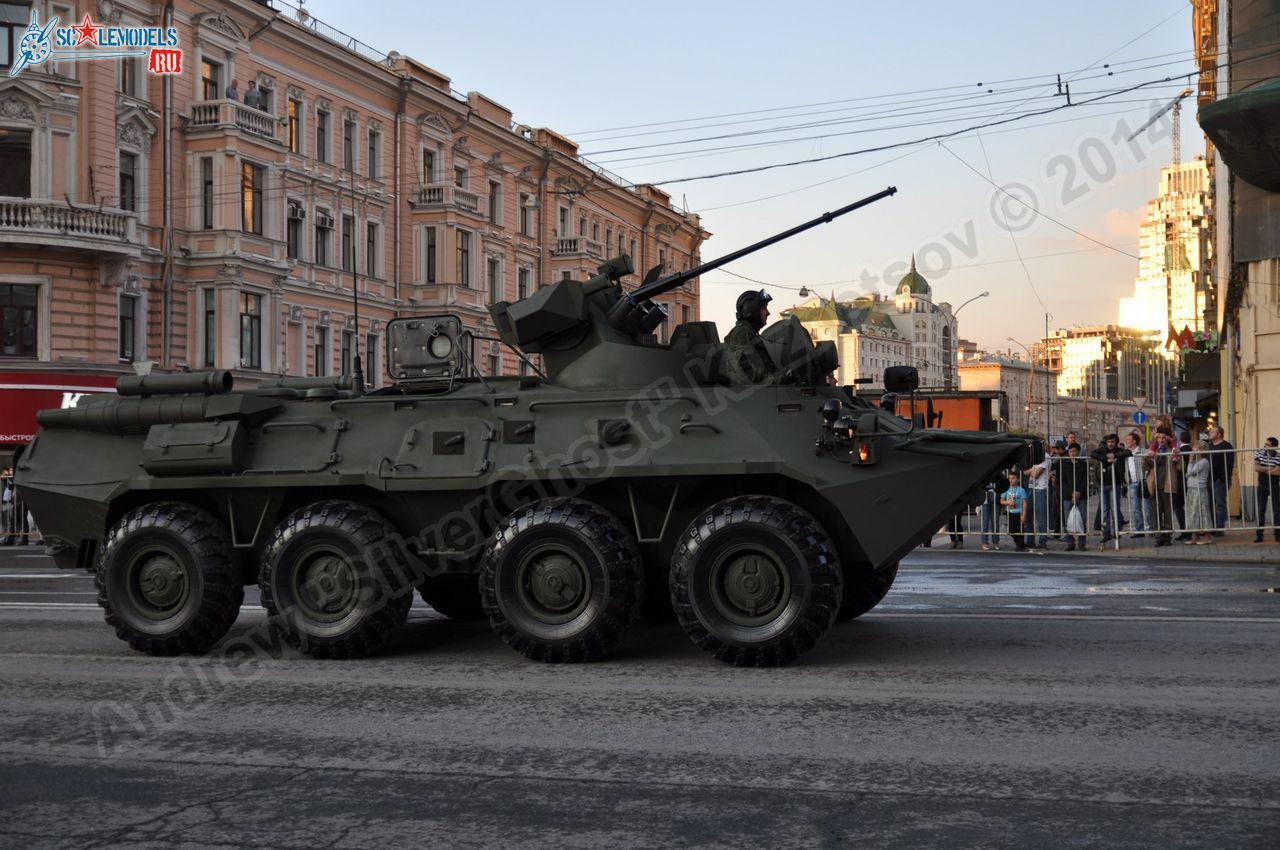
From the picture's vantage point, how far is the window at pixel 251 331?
115 feet

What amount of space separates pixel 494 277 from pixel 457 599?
40.8m

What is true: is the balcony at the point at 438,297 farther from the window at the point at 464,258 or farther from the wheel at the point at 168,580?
the wheel at the point at 168,580

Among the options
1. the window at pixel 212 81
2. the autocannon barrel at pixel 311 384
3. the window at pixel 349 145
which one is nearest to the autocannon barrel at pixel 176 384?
the autocannon barrel at pixel 311 384

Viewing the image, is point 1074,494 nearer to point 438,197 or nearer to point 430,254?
point 430,254

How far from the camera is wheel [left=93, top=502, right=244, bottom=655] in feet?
28.8

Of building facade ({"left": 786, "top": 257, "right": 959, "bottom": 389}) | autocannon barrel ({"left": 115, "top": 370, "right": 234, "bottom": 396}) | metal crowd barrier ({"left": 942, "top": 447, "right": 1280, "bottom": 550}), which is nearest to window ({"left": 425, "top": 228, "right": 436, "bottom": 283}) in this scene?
metal crowd barrier ({"left": 942, "top": 447, "right": 1280, "bottom": 550})

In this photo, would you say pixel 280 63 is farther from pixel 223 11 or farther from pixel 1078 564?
pixel 1078 564

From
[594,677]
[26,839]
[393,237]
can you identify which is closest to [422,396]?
[594,677]

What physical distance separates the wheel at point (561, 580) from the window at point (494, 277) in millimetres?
42130

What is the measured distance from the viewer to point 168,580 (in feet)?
29.1

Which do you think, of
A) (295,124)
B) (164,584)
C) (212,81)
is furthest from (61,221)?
(164,584)

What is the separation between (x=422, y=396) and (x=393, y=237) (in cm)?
3641

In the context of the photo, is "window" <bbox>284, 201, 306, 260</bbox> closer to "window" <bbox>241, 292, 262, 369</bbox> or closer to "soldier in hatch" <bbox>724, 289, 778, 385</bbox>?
"window" <bbox>241, 292, 262, 369</bbox>

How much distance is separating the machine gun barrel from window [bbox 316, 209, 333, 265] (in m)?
32.3
